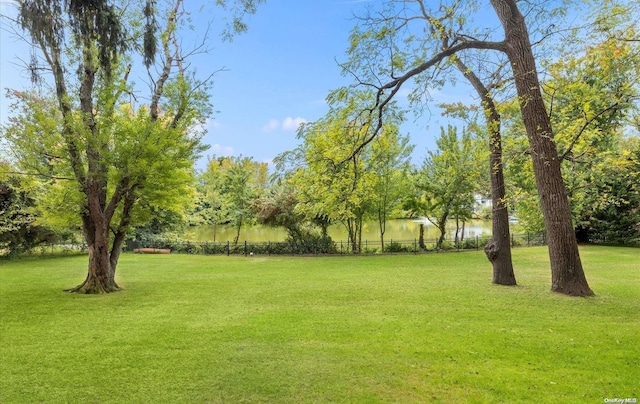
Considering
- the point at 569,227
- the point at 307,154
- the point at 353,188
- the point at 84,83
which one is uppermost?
the point at 84,83

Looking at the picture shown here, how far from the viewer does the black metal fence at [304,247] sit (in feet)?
71.3

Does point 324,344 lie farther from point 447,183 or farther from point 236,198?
point 236,198

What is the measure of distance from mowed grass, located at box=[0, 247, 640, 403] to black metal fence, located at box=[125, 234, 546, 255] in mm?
11650

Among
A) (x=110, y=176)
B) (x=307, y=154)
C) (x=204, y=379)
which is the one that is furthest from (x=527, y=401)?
(x=110, y=176)

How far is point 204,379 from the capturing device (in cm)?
397

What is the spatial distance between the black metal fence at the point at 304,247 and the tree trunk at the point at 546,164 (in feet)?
43.3

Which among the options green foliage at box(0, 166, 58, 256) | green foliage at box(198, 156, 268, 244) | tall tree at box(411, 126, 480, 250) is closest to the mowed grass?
green foliage at box(0, 166, 58, 256)

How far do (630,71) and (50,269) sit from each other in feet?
59.7

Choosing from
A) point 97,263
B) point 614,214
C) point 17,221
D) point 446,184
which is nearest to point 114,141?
point 97,263

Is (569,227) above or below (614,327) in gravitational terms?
above

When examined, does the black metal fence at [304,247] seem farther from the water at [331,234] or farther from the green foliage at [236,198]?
the water at [331,234]

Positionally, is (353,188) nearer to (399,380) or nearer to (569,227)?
(569,227)

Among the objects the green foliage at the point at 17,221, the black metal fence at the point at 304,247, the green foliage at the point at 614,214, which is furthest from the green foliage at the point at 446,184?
the green foliage at the point at 17,221

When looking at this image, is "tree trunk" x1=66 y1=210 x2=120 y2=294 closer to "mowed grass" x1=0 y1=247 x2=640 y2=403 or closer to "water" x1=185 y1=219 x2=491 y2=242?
"mowed grass" x1=0 y1=247 x2=640 y2=403
